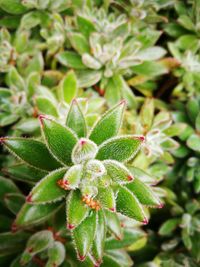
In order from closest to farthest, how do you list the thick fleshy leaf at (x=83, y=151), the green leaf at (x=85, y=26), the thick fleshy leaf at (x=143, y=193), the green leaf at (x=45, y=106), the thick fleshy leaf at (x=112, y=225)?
the thick fleshy leaf at (x=83, y=151) < the thick fleshy leaf at (x=143, y=193) < the thick fleshy leaf at (x=112, y=225) < the green leaf at (x=45, y=106) < the green leaf at (x=85, y=26)

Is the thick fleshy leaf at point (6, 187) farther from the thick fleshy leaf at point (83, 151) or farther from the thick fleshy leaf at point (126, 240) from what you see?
the thick fleshy leaf at point (83, 151)

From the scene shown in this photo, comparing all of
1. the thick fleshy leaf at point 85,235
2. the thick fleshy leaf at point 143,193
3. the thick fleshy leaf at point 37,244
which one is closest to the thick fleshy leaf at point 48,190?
the thick fleshy leaf at point 85,235

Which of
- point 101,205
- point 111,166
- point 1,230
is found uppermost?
point 111,166

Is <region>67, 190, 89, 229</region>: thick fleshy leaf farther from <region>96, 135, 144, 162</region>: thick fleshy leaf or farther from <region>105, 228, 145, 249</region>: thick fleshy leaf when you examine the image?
A: <region>105, 228, 145, 249</region>: thick fleshy leaf

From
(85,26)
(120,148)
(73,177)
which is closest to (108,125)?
(120,148)

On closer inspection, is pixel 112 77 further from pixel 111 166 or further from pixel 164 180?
pixel 111 166

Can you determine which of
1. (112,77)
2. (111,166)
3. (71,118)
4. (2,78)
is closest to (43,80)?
(2,78)
